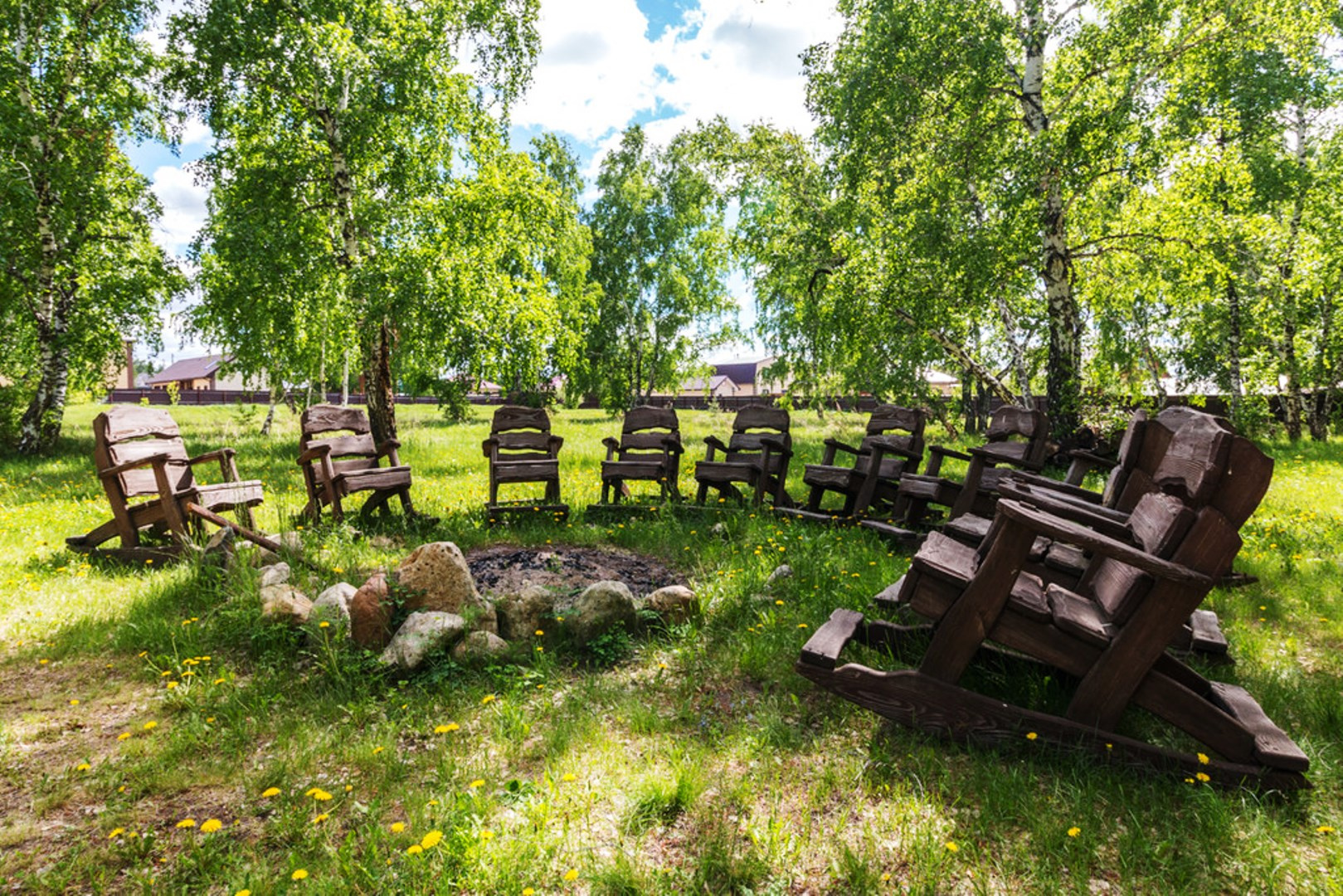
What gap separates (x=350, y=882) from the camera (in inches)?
84.6

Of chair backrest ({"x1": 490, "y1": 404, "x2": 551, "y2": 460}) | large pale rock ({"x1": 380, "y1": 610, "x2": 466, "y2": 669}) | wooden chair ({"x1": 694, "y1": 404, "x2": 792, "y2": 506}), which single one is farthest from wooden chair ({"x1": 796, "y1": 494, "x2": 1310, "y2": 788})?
chair backrest ({"x1": 490, "y1": 404, "x2": 551, "y2": 460})

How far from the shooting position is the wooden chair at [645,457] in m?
7.64

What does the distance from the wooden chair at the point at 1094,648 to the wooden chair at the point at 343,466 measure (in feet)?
17.1

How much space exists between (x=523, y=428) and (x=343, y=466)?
2.03m

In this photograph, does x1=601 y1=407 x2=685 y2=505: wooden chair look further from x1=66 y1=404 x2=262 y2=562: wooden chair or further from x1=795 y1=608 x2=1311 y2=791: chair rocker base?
x1=795 y1=608 x2=1311 y2=791: chair rocker base

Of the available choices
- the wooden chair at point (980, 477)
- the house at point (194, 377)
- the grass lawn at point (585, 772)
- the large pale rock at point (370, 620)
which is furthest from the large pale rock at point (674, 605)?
the house at point (194, 377)

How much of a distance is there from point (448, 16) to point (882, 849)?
13.9 meters

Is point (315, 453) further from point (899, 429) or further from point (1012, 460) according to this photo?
point (1012, 460)

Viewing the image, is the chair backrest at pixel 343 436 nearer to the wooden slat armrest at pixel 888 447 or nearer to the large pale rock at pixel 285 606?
the large pale rock at pixel 285 606

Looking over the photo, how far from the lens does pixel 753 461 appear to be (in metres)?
8.04

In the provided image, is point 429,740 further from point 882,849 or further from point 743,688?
point 882,849

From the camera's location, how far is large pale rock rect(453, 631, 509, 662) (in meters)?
3.80

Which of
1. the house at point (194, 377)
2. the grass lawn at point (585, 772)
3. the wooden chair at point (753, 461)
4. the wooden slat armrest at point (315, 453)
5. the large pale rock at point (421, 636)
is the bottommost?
the grass lawn at point (585, 772)

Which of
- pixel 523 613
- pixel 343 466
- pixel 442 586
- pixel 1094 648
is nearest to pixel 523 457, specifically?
pixel 343 466
